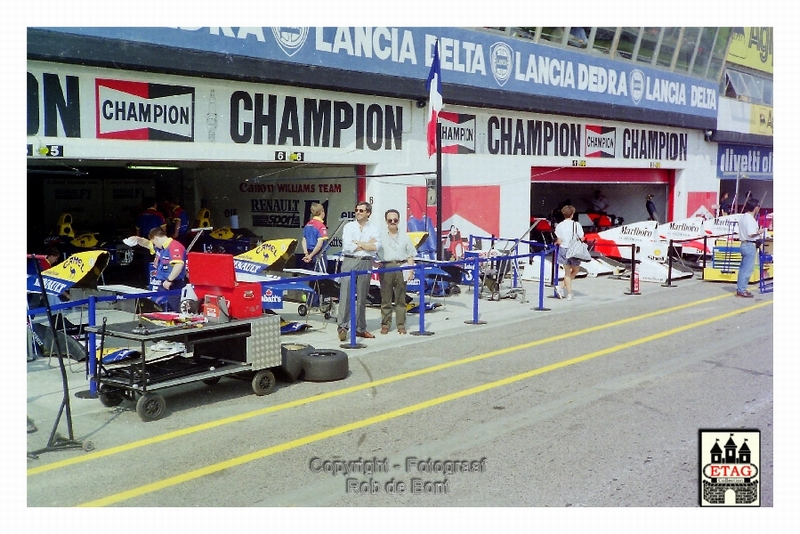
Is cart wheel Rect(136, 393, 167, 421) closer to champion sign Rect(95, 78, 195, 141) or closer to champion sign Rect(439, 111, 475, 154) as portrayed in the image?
champion sign Rect(95, 78, 195, 141)

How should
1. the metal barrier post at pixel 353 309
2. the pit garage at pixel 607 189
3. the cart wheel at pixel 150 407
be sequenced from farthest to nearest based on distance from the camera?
the pit garage at pixel 607 189
the metal barrier post at pixel 353 309
the cart wheel at pixel 150 407

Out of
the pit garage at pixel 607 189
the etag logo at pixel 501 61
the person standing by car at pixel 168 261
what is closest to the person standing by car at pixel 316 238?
the person standing by car at pixel 168 261

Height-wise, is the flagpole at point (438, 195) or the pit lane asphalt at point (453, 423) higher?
the flagpole at point (438, 195)

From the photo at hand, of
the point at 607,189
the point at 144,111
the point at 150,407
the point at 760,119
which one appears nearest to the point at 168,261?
the point at 144,111

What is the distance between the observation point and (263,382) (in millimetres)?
7547

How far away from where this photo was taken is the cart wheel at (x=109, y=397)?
7.11 metres

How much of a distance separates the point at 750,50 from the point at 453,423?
17003mm

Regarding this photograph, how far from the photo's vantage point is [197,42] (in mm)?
11805

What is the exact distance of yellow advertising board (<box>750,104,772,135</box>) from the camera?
24422mm

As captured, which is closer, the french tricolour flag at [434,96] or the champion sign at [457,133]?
the french tricolour flag at [434,96]

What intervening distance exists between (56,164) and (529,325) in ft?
24.6

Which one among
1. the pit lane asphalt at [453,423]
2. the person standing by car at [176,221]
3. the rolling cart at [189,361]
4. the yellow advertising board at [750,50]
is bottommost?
the pit lane asphalt at [453,423]

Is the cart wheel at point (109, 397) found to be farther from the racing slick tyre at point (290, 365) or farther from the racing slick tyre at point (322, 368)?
the racing slick tyre at point (322, 368)

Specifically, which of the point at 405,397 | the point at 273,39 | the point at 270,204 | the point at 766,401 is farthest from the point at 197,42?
the point at 766,401
